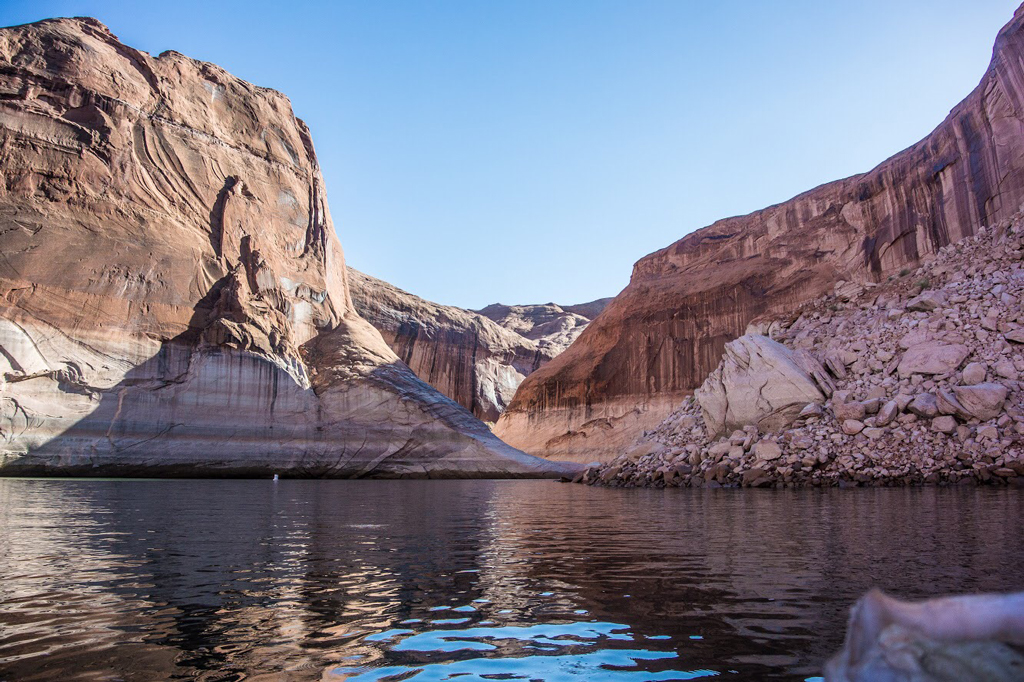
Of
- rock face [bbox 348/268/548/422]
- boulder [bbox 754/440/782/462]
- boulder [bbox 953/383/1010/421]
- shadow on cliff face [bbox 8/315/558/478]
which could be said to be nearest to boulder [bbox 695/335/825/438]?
boulder [bbox 754/440/782/462]

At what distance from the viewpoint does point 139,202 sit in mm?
31359

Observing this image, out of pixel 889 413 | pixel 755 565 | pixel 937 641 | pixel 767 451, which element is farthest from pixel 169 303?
pixel 937 641

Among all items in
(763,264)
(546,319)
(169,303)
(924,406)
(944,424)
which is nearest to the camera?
(944,424)

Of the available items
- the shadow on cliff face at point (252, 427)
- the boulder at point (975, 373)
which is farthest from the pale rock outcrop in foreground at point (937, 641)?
the shadow on cliff face at point (252, 427)

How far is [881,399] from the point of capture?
18.6 metres

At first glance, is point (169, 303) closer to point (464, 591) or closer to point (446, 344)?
point (464, 591)

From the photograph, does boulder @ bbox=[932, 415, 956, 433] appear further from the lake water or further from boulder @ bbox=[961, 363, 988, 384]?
the lake water

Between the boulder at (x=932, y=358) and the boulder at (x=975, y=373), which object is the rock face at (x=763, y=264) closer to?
the boulder at (x=932, y=358)

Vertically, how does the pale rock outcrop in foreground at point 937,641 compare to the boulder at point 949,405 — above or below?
below

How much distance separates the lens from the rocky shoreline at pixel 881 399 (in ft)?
55.0

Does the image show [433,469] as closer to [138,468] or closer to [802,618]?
[138,468]

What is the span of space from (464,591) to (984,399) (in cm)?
1748

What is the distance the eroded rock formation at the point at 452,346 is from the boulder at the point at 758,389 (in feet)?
144

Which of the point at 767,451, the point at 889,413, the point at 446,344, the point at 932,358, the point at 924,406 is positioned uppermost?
the point at 446,344
